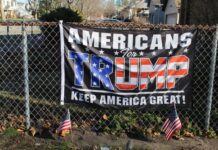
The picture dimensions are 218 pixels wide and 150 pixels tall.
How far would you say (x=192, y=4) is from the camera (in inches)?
503

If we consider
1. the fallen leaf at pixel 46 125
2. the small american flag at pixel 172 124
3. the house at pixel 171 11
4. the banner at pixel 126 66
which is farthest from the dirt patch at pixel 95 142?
the house at pixel 171 11

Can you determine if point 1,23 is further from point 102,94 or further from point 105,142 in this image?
point 105,142

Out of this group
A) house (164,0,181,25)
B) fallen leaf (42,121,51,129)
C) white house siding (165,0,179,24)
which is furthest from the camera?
white house siding (165,0,179,24)

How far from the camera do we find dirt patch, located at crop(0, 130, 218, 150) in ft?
17.9

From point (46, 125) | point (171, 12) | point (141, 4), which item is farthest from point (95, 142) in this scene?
point (141, 4)

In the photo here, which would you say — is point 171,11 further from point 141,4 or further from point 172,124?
point 141,4

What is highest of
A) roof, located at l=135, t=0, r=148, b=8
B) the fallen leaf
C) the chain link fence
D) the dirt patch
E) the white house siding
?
→ roof, located at l=135, t=0, r=148, b=8

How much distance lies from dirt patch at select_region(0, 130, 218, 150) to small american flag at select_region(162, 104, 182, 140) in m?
0.15

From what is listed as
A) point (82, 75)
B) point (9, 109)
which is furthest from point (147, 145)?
point (9, 109)

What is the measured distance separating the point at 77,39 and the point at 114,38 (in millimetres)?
530

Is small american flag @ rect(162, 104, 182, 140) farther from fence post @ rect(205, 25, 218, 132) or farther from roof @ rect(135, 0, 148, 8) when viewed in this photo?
roof @ rect(135, 0, 148, 8)

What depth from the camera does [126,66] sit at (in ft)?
18.4

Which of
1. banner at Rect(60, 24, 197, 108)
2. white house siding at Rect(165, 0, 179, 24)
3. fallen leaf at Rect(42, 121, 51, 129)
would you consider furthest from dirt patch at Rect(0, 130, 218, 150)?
white house siding at Rect(165, 0, 179, 24)

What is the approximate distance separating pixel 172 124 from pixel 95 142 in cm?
116
